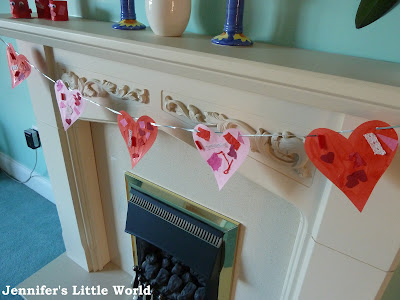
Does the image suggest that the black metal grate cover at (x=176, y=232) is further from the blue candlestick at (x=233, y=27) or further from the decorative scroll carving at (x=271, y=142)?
the blue candlestick at (x=233, y=27)

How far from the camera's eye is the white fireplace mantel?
0.48 meters

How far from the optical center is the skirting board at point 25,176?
74.2 inches

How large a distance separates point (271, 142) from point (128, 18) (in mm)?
515

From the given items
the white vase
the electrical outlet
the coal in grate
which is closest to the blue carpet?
the electrical outlet

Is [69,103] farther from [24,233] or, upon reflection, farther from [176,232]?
[24,233]

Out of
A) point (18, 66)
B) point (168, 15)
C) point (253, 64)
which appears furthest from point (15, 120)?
point (253, 64)

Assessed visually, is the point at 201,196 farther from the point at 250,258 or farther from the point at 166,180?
the point at 250,258

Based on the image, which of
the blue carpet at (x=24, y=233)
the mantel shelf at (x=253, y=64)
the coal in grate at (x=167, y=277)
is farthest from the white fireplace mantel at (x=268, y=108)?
the blue carpet at (x=24, y=233)

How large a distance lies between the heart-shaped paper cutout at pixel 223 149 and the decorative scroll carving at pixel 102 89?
0.75ft

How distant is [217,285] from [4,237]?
4.15ft

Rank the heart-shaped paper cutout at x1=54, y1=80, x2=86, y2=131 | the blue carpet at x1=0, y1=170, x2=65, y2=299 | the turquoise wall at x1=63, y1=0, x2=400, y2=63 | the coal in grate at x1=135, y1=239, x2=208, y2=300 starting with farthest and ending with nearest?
1. the blue carpet at x1=0, y1=170, x2=65, y2=299
2. the coal in grate at x1=135, y1=239, x2=208, y2=300
3. the heart-shaped paper cutout at x1=54, y1=80, x2=86, y2=131
4. the turquoise wall at x1=63, y1=0, x2=400, y2=63

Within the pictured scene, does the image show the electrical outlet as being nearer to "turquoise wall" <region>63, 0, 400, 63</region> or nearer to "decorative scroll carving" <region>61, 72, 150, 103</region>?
"decorative scroll carving" <region>61, 72, 150, 103</region>

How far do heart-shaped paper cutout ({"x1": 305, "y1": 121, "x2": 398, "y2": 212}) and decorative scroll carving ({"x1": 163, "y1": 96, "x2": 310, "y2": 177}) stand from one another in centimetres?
7

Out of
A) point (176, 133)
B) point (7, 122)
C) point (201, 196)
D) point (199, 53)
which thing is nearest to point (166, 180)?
point (201, 196)
